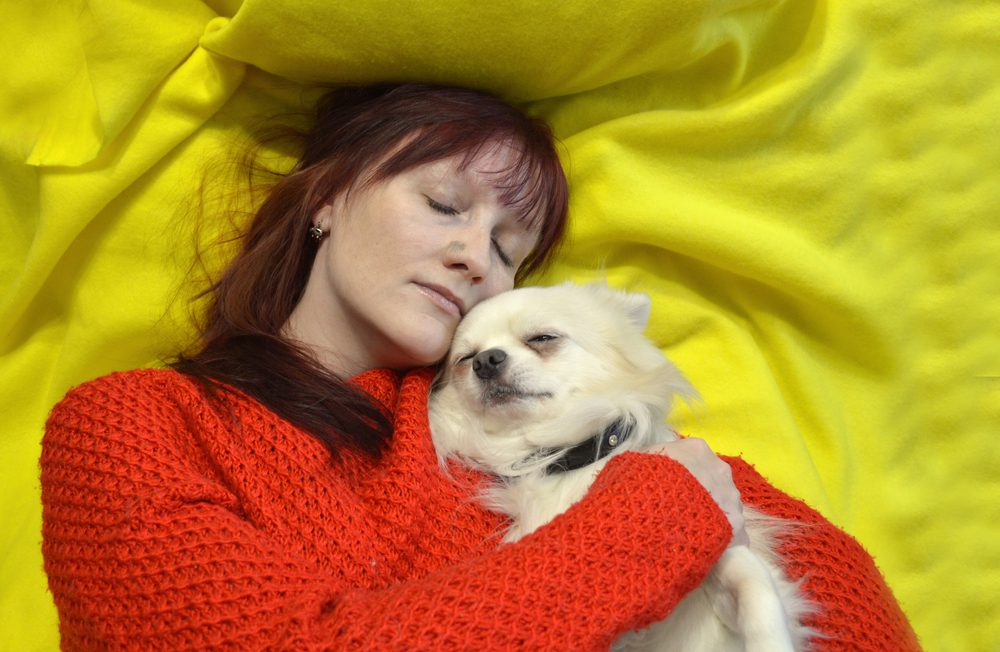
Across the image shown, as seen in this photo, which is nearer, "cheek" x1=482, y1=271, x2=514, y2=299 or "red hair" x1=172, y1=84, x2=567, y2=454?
"red hair" x1=172, y1=84, x2=567, y2=454

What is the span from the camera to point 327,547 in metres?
1.63

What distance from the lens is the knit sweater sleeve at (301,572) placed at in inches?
52.7

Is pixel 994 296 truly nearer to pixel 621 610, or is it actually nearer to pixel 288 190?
pixel 621 610

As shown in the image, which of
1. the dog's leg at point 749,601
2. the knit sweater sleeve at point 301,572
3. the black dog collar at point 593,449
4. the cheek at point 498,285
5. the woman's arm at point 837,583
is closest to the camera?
the knit sweater sleeve at point 301,572

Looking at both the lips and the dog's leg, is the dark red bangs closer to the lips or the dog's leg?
the lips

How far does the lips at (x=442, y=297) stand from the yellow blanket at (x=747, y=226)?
58 centimetres

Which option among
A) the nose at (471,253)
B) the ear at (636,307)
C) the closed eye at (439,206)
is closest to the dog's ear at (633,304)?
the ear at (636,307)

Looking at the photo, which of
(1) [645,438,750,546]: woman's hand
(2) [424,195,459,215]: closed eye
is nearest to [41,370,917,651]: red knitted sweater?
(1) [645,438,750,546]: woman's hand

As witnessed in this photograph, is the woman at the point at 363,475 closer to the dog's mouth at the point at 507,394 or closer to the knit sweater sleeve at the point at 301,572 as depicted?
the knit sweater sleeve at the point at 301,572

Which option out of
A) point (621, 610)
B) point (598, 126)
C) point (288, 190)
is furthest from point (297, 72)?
point (621, 610)

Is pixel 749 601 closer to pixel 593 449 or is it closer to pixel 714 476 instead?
pixel 714 476

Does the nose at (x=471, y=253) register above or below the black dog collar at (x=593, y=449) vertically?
above

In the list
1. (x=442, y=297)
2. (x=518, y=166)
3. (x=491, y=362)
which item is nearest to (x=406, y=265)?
(x=442, y=297)

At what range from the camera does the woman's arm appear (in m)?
1.75
